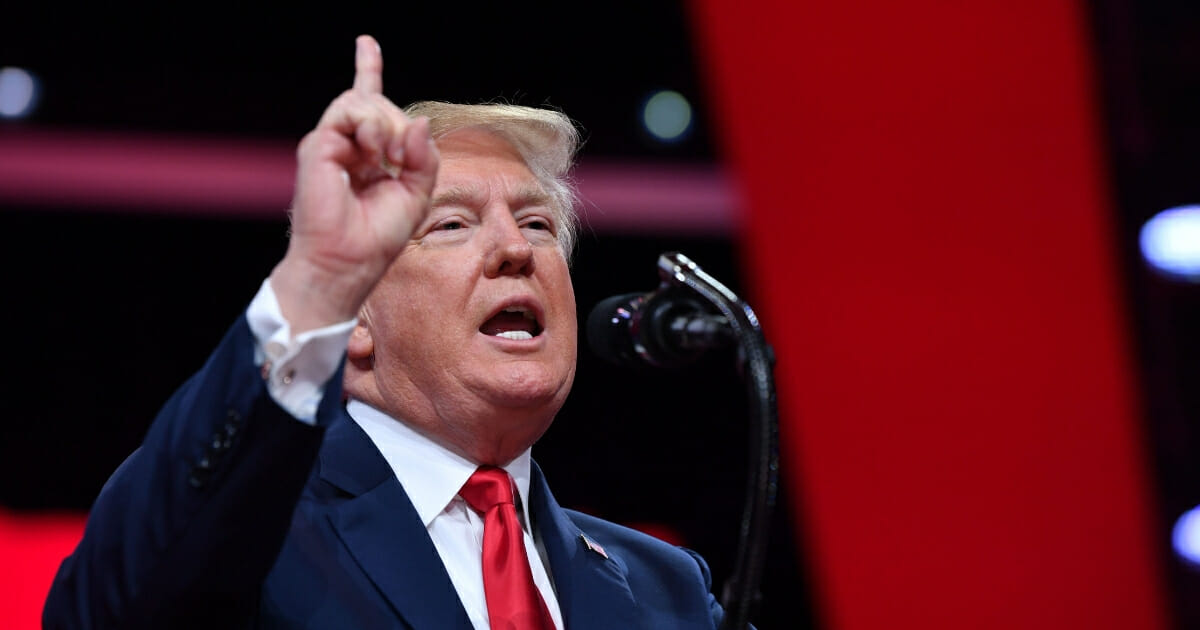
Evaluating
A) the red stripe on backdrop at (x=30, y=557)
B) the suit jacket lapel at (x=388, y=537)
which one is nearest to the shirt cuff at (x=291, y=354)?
the suit jacket lapel at (x=388, y=537)

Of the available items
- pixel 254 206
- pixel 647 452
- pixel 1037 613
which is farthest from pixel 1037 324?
pixel 254 206

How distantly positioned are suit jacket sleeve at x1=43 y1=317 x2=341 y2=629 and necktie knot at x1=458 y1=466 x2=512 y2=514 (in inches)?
21.8

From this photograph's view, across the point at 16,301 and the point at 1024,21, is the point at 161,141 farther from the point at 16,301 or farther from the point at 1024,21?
the point at 1024,21

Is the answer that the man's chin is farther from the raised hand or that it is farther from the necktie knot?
the raised hand

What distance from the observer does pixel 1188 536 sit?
11.4ft

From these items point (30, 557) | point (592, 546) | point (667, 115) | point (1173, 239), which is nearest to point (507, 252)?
point (592, 546)

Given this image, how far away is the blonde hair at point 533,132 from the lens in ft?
6.25

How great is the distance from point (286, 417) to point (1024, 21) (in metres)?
2.78

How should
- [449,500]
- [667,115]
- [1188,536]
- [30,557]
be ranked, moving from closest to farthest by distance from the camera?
[449,500] < [30,557] < [1188,536] < [667,115]

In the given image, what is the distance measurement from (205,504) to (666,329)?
1.53 feet

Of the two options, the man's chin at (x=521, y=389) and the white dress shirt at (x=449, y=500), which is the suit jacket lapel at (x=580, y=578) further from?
the man's chin at (x=521, y=389)

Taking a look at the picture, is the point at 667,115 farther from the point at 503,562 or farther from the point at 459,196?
the point at 503,562

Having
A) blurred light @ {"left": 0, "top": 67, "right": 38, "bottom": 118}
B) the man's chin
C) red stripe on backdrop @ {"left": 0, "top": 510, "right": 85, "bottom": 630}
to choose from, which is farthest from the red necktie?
blurred light @ {"left": 0, "top": 67, "right": 38, "bottom": 118}

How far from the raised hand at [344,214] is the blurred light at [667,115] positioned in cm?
267
